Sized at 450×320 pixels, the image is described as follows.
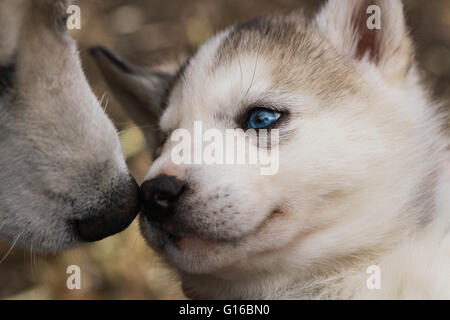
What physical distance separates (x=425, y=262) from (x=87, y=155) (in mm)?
1242

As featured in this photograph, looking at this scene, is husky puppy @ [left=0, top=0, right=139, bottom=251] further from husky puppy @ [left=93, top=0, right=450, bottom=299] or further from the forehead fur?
the forehead fur

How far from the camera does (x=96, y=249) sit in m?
3.99

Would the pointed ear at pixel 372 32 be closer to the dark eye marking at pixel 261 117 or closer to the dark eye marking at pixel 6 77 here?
the dark eye marking at pixel 261 117

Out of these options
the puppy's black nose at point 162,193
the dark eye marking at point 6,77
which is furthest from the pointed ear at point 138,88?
the dark eye marking at point 6,77

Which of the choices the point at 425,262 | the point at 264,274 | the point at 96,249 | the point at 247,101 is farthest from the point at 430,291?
the point at 96,249

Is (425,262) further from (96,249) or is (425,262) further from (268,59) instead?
(96,249)

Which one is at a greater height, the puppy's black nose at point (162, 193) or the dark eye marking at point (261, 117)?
the dark eye marking at point (261, 117)

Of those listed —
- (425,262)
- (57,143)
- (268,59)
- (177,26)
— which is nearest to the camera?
(57,143)

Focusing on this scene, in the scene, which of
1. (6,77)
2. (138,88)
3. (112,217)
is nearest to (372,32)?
(138,88)

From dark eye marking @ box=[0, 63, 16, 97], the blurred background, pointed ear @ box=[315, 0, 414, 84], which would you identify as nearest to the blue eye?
pointed ear @ box=[315, 0, 414, 84]

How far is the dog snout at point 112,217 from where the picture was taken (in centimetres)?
192

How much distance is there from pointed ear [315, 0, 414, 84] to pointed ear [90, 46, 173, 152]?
2.65ft
